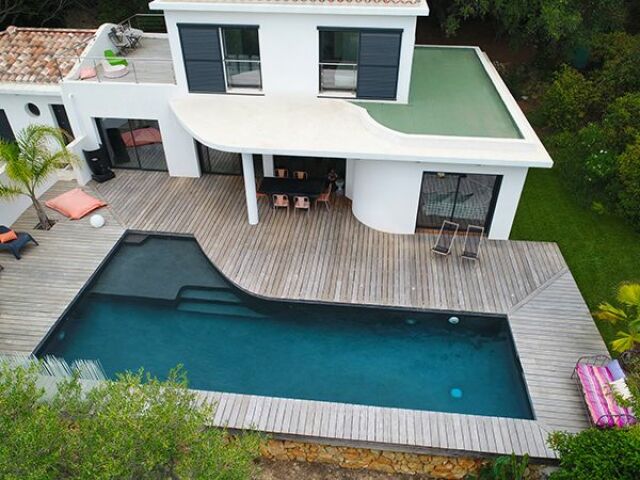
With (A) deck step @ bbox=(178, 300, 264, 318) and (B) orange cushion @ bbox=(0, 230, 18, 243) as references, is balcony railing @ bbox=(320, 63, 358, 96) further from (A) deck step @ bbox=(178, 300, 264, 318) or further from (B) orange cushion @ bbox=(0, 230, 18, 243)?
(B) orange cushion @ bbox=(0, 230, 18, 243)

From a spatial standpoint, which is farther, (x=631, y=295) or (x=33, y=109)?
(x=33, y=109)

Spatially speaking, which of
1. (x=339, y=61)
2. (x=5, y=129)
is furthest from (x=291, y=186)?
(x=5, y=129)

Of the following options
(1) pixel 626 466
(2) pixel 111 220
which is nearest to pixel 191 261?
(2) pixel 111 220

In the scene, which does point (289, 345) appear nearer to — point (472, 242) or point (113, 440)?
point (113, 440)

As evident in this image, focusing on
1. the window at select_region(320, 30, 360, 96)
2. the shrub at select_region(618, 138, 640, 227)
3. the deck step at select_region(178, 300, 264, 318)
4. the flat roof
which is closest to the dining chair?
the window at select_region(320, 30, 360, 96)

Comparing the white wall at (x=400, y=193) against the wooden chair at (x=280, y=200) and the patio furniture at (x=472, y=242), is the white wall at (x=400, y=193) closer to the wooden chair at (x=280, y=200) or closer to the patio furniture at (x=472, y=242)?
the patio furniture at (x=472, y=242)
